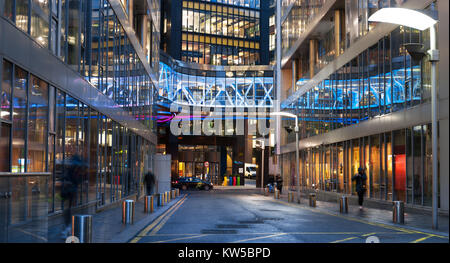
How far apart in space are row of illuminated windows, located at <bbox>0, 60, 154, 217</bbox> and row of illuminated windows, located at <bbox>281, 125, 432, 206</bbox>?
1345 cm

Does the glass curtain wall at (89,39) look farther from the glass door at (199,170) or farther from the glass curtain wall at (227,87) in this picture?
the glass door at (199,170)

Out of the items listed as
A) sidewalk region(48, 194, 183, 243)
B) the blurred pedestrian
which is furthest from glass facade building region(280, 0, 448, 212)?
the blurred pedestrian

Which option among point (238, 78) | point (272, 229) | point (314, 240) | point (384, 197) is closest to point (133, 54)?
point (384, 197)

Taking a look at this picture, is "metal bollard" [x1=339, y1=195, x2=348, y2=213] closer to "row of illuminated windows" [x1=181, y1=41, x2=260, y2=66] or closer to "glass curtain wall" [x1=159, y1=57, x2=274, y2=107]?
"glass curtain wall" [x1=159, y1=57, x2=274, y2=107]

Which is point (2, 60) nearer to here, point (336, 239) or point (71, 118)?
point (71, 118)

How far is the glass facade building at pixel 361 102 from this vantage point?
856 inches

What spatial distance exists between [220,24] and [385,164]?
63738 millimetres

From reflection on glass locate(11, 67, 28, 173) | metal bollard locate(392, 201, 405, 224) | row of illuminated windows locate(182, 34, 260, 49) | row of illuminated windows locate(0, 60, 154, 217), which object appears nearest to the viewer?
row of illuminated windows locate(0, 60, 154, 217)

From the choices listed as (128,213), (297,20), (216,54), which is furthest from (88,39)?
(216,54)

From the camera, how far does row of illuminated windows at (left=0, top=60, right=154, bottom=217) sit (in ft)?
38.1

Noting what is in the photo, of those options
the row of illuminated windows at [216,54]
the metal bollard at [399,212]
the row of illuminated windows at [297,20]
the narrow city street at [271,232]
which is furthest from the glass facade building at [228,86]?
the metal bollard at [399,212]

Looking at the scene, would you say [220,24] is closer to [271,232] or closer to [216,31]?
[216,31]

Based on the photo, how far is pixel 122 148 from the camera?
28.3 meters

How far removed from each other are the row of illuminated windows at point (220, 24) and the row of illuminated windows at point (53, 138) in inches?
2307
